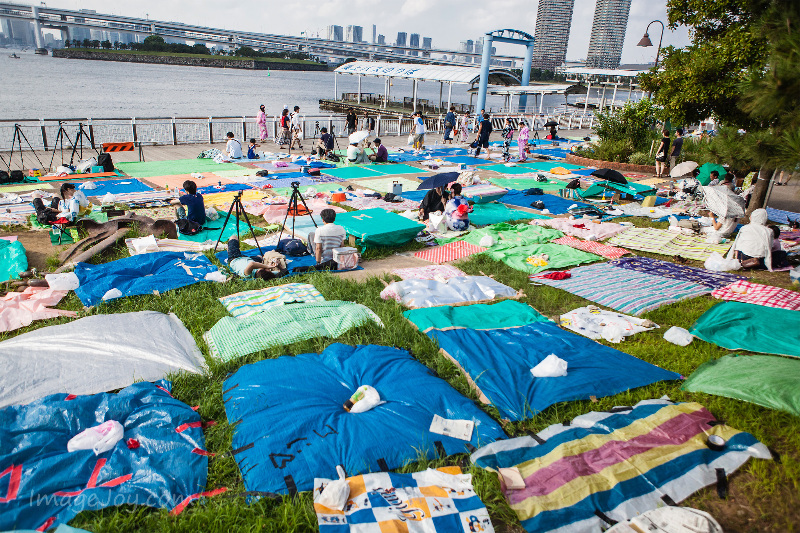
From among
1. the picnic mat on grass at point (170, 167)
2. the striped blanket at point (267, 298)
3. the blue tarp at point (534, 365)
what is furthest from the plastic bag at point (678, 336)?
the picnic mat on grass at point (170, 167)

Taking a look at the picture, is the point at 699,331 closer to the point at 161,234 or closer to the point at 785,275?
the point at 785,275

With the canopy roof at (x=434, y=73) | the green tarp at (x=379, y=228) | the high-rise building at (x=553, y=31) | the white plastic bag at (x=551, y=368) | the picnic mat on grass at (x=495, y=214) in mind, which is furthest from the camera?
the high-rise building at (x=553, y=31)

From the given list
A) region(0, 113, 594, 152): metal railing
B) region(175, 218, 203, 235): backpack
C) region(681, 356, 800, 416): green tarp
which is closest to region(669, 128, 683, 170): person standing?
region(0, 113, 594, 152): metal railing

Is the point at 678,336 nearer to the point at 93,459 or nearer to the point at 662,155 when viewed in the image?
the point at 93,459

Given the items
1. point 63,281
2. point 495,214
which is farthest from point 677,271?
point 63,281

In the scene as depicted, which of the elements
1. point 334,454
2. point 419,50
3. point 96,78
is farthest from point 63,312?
point 419,50

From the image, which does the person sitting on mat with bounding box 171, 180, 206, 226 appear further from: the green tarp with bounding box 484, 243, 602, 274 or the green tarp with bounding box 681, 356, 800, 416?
the green tarp with bounding box 681, 356, 800, 416

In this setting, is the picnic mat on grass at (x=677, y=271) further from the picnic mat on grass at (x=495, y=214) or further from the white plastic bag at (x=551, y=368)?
the white plastic bag at (x=551, y=368)
